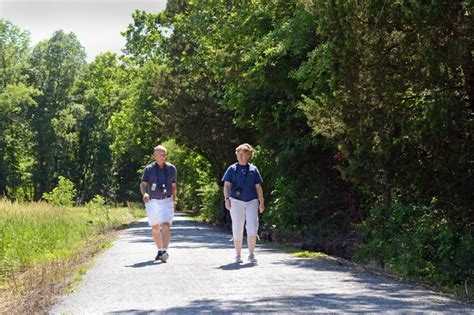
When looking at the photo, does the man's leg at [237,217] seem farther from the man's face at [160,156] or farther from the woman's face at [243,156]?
the man's face at [160,156]

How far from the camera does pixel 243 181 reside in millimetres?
14141

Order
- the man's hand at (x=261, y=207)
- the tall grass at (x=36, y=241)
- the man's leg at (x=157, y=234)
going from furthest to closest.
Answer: the tall grass at (x=36, y=241), the man's leg at (x=157, y=234), the man's hand at (x=261, y=207)

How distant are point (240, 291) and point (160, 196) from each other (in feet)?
16.9

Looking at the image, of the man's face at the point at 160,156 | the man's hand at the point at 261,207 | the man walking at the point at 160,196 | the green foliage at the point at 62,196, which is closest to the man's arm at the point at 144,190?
the man walking at the point at 160,196

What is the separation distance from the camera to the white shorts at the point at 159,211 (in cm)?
1486

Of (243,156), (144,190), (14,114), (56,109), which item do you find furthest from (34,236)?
(56,109)

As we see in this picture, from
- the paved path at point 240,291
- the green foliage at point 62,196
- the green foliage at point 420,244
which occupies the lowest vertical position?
the paved path at point 240,291

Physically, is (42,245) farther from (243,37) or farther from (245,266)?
(243,37)

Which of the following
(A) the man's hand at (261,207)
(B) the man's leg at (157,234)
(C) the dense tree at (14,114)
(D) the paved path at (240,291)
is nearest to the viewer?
(D) the paved path at (240,291)

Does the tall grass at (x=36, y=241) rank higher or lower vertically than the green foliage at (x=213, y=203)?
lower

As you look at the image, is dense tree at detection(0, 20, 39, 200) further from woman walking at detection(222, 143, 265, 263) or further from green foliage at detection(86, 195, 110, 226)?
woman walking at detection(222, 143, 265, 263)

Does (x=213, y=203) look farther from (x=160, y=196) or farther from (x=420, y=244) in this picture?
(x=420, y=244)

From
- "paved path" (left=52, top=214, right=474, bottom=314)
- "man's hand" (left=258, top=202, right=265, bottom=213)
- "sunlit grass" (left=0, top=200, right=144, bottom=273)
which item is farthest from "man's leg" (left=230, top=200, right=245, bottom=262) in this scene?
"sunlit grass" (left=0, top=200, right=144, bottom=273)

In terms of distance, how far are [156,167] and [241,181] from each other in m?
1.81
